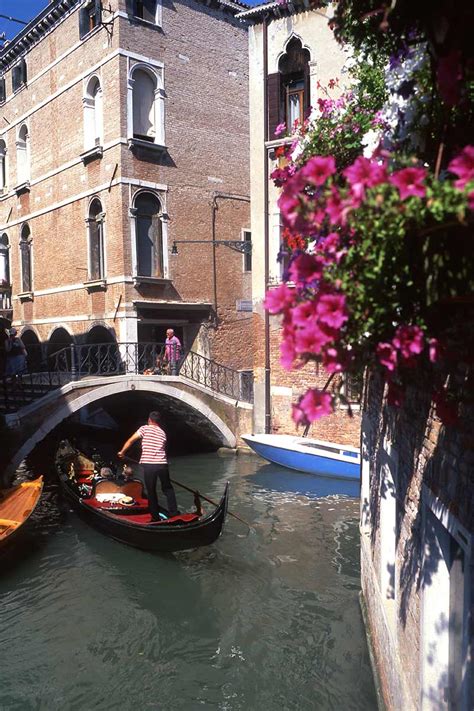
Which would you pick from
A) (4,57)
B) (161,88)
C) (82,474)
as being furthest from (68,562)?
(4,57)

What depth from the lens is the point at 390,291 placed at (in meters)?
1.47

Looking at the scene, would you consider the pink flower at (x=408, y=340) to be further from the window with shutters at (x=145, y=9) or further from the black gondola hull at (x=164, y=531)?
the window with shutters at (x=145, y=9)

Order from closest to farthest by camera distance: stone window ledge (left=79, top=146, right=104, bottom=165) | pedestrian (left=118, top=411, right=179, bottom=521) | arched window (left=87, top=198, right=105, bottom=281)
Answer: pedestrian (left=118, top=411, right=179, bottom=521)
stone window ledge (left=79, top=146, right=104, bottom=165)
arched window (left=87, top=198, right=105, bottom=281)

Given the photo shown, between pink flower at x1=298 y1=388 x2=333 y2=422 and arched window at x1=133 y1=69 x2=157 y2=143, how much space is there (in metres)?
11.9

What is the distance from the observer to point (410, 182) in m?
1.34

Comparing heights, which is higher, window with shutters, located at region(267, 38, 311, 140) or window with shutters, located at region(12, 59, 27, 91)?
window with shutters, located at region(12, 59, 27, 91)

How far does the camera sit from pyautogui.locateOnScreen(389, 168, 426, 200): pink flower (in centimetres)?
133

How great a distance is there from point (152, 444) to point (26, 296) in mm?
9554

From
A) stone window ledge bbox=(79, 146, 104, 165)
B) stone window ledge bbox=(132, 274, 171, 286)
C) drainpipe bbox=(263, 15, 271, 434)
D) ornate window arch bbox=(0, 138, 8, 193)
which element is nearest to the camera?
drainpipe bbox=(263, 15, 271, 434)

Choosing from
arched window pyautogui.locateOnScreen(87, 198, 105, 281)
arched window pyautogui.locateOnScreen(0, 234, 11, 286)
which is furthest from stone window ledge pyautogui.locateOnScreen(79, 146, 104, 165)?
arched window pyautogui.locateOnScreen(0, 234, 11, 286)

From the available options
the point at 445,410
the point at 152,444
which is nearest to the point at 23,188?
the point at 152,444

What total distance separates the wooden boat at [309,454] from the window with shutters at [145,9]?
8370mm

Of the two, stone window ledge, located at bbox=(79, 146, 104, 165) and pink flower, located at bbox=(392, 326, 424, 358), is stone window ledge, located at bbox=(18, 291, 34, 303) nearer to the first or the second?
stone window ledge, located at bbox=(79, 146, 104, 165)

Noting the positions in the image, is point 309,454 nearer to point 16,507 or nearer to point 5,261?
point 16,507
